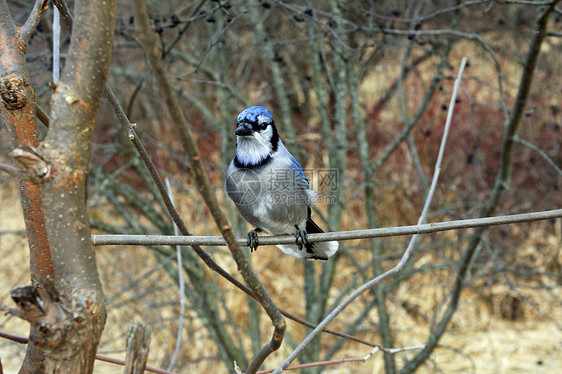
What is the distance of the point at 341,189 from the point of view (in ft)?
12.0

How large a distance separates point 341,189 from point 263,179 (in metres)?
1.24

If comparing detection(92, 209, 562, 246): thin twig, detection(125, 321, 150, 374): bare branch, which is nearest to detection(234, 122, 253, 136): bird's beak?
detection(92, 209, 562, 246): thin twig

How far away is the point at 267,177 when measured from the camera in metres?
2.53

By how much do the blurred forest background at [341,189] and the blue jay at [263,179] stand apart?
3.11 feet

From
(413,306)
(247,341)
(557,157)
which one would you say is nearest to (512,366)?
(413,306)

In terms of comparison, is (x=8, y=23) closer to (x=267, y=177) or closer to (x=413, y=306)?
(x=267, y=177)

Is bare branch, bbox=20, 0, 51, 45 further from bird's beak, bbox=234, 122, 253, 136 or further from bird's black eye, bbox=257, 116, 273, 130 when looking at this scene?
bird's black eye, bbox=257, 116, 273, 130

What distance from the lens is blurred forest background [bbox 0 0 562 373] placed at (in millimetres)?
3777

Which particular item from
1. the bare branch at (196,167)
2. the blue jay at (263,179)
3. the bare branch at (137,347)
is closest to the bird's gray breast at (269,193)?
the blue jay at (263,179)

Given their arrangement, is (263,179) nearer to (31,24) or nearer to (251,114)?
(251,114)

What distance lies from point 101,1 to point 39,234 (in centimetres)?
60

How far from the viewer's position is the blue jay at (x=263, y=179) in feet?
8.26

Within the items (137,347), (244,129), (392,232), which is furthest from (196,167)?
(244,129)

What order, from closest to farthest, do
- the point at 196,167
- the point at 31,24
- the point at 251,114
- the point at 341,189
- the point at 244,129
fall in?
the point at 196,167 → the point at 31,24 → the point at 244,129 → the point at 251,114 → the point at 341,189
